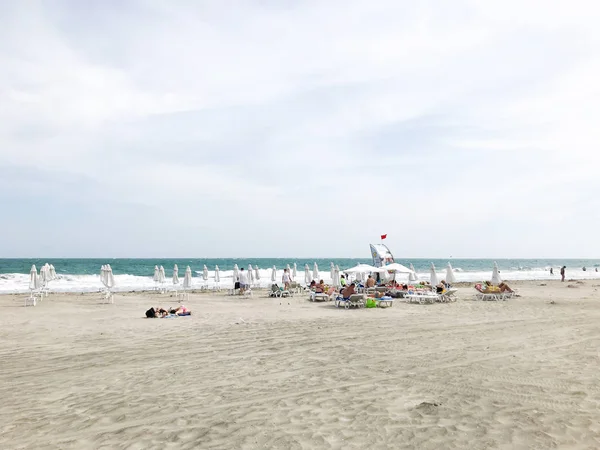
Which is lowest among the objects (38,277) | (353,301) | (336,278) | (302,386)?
(302,386)

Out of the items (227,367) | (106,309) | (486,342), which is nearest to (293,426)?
(227,367)

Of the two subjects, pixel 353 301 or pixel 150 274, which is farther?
pixel 150 274

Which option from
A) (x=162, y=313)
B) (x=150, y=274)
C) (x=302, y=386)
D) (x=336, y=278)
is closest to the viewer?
(x=302, y=386)

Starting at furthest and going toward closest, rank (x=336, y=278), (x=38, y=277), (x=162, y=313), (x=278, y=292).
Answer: (x=336, y=278), (x=278, y=292), (x=38, y=277), (x=162, y=313)

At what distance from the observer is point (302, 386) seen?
5.79 metres

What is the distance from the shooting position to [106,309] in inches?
621

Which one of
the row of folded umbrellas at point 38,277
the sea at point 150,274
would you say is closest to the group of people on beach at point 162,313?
the row of folded umbrellas at point 38,277

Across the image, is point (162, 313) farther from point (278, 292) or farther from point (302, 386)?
point (302, 386)

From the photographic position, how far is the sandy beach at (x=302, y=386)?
13.8 feet

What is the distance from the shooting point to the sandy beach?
4211mm

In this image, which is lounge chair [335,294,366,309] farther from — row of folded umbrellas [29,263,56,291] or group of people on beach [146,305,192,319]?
row of folded umbrellas [29,263,56,291]

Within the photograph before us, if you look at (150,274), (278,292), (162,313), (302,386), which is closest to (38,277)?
(162,313)

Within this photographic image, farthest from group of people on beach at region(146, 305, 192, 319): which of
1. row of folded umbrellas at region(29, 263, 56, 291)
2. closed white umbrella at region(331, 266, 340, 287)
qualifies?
closed white umbrella at region(331, 266, 340, 287)

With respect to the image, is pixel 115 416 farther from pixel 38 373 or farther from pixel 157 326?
pixel 157 326
